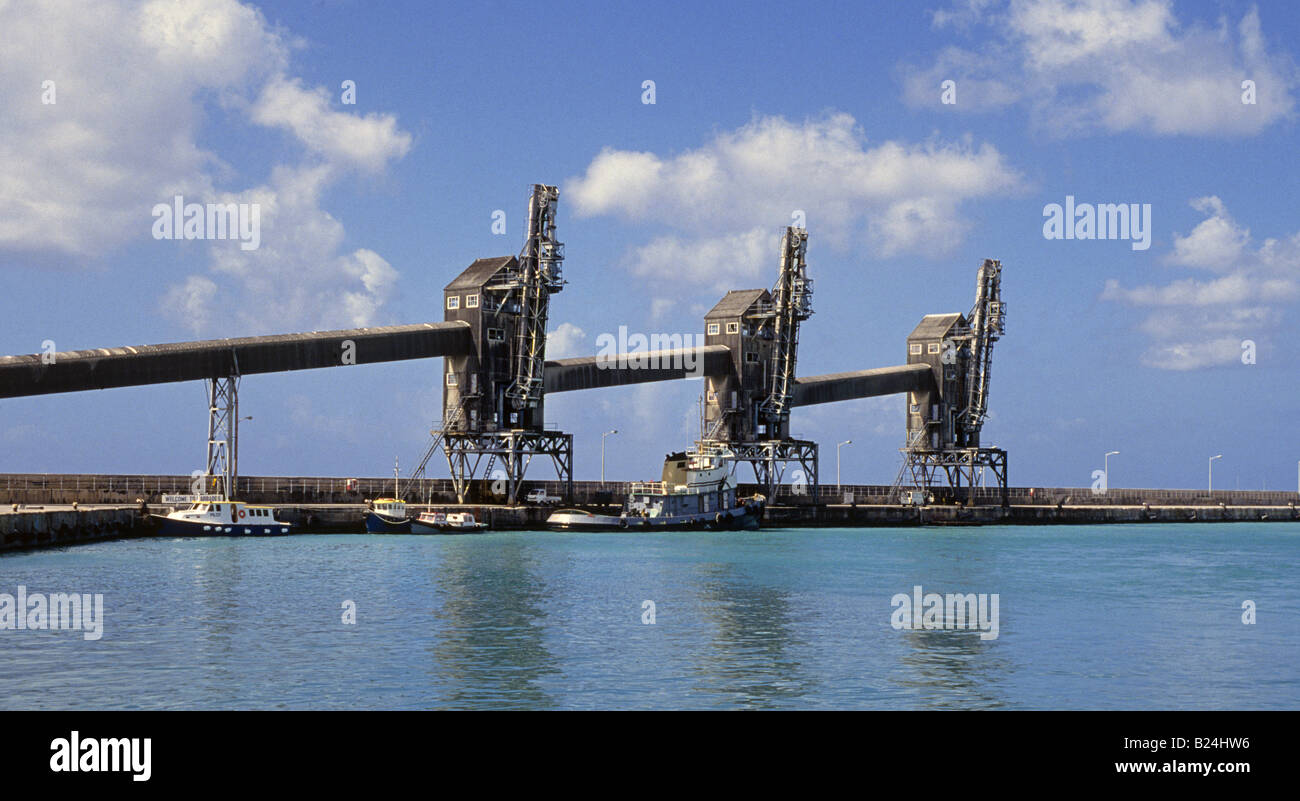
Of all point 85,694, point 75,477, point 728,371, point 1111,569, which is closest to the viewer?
point 85,694

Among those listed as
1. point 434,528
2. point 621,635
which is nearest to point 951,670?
point 621,635

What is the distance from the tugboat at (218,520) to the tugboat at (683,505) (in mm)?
23382

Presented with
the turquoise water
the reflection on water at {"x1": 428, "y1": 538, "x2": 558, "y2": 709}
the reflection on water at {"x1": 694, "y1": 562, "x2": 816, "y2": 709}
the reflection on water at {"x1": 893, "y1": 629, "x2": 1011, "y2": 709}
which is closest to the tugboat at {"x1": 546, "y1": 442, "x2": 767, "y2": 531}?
the turquoise water

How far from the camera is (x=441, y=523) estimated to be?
296ft

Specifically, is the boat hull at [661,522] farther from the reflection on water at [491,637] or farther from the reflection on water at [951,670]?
the reflection on water at [951,670]

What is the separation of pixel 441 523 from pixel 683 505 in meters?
22.5

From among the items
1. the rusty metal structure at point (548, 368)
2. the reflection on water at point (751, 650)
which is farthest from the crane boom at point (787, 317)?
the reflection on water at point (751, 650)

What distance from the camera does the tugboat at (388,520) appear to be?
294 ft

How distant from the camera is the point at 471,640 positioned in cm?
3531

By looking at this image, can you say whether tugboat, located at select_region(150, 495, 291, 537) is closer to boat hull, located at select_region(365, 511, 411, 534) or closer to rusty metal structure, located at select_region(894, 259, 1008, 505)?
boat hull, located at select_region(365, 511, 411, 534)

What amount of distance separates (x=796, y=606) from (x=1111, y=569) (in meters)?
32.9

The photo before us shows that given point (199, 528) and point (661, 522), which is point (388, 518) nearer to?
point (199, 528)

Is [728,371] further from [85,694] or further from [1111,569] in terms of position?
[85,694]
